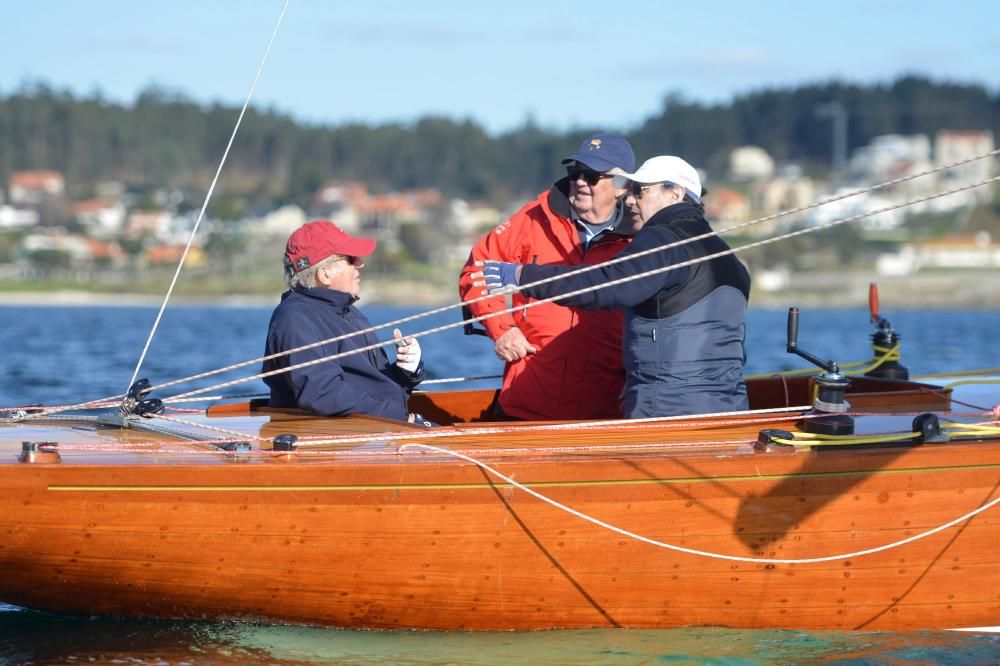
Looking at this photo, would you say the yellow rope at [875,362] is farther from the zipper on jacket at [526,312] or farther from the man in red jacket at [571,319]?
the zipper on jacket at [526,312]

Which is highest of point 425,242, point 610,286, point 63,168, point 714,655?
point 63,168

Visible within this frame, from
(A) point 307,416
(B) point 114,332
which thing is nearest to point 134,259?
(B) point 114,332

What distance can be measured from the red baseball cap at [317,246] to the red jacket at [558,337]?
736 millimetres

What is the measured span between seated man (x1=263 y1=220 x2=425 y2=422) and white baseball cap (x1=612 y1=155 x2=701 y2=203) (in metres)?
1.28

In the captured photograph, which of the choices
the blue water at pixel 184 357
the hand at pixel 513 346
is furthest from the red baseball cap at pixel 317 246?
the blue water at pixel 184 357

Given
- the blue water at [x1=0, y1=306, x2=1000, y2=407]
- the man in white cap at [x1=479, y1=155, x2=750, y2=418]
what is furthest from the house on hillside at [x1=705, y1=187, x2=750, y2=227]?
the man in white cap at [x1=479, y1=155, x2=750, y2=418]

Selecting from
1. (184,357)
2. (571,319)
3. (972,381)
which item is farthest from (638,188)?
(184,357)

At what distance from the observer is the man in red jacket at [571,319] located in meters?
6.45

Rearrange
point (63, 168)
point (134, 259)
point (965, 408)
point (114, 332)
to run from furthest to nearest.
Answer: point (63, 168)
point (134, 259)
point (114, 332)
point (965, 408)

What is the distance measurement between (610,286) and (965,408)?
2.12 metres

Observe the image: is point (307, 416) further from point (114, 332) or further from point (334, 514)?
point (114, 332)

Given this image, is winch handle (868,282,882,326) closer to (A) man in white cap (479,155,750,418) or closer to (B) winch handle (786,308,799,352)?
(B) winch handle (786,308,799,352)

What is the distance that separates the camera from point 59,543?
552cm

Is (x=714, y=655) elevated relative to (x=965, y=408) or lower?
lower
